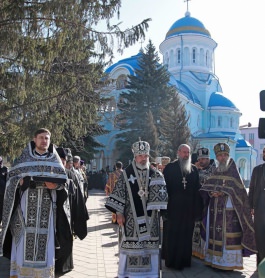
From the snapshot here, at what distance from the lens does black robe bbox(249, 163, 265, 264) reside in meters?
5.72

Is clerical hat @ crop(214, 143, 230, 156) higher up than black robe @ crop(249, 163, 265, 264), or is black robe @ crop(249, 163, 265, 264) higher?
clerical hat @ crop(214, 143, 230, 156)

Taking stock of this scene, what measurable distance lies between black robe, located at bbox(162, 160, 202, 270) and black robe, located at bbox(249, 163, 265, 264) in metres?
0.93

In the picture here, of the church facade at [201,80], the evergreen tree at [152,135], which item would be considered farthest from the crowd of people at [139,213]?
the church facade at [201,80]

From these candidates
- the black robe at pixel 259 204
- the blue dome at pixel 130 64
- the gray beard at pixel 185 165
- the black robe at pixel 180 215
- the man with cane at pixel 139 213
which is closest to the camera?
the man with cane at pixel 139 213

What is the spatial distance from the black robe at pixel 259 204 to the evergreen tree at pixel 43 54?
425 centimetres

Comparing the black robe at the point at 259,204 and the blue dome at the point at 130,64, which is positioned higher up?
the blue dome at the point at 130,64

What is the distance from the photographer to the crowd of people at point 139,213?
476 cm

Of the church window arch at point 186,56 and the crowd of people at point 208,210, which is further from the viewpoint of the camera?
the church window arch at point 186,56

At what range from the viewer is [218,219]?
6.35 meters

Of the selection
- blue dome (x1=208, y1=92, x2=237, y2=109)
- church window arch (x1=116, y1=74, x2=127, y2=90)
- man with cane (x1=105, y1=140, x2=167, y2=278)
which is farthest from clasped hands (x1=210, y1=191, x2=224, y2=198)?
blue dome (x1=208, y1=92, x2=237, y2=109)

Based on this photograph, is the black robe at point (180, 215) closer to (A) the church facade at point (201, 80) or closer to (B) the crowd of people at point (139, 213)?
(B) the crowd of people at point (139, 213)

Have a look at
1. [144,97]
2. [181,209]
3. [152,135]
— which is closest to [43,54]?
[181,209]

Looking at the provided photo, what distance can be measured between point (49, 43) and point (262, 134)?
4.82 m

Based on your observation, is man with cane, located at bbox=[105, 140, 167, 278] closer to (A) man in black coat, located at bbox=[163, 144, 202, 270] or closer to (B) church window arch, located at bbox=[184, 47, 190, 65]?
(A) man in black coat, located at bbox=[163, 144, 202, 270]
